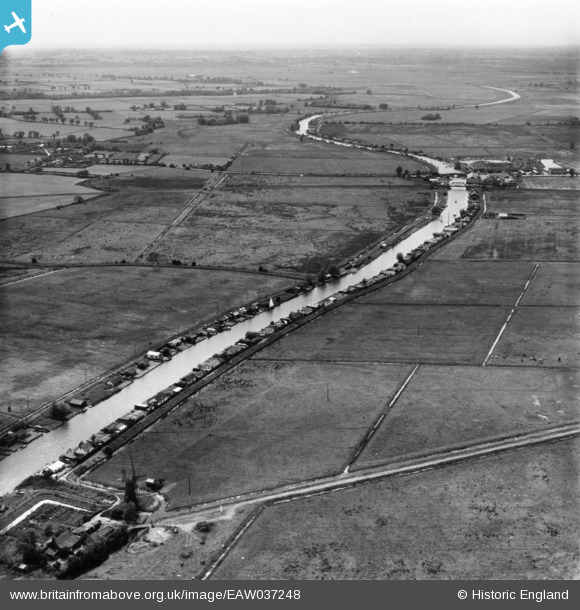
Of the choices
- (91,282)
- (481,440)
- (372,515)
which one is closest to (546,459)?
(481,440)

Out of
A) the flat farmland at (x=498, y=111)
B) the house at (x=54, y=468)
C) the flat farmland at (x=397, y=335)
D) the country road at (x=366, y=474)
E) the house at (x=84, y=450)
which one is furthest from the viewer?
the flat farmland at (x=498, y=111)

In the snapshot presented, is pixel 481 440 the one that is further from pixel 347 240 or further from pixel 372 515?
pixel 347 240

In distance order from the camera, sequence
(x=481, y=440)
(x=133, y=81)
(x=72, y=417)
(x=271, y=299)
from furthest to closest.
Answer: (x=133, y=81) → (x=271, y=299) → (x=72, y=417) → (x=481, y=440)

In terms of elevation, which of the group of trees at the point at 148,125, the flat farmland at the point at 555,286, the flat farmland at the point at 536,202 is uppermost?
the group of trees at the point at 148,125

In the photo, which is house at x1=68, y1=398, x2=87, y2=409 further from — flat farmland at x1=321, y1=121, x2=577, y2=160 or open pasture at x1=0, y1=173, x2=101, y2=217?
flat farmland at x1=321, y1=121, x2=577, y2=160

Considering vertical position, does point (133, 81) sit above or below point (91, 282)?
above

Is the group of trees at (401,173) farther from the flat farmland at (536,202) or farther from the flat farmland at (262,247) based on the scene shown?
the flat farmland at (262,247)

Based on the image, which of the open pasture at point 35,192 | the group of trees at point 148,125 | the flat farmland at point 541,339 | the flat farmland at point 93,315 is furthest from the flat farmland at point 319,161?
the flat farmland at point 541,339
